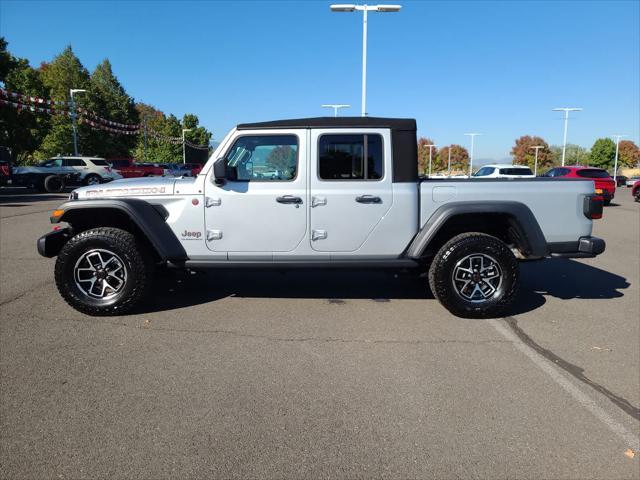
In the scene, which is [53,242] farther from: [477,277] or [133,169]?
[133,169]

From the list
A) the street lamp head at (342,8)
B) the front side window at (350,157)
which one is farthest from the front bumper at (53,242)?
the street lamp head at (342,8)

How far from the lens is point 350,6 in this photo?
1936cm

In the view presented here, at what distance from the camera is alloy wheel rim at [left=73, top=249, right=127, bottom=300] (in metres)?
4.78

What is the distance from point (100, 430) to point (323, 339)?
2.03 meters

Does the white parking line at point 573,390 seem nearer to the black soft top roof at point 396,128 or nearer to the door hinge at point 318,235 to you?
the black soft top roof at point 396,128

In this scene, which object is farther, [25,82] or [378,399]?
[25,82]

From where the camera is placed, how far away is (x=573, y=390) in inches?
132

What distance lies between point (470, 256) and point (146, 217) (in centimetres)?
336

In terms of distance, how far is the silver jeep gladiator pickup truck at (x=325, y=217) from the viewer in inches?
187

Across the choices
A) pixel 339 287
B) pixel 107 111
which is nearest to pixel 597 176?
pixel 339 287

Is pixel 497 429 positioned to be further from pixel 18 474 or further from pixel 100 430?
pixel 18 474

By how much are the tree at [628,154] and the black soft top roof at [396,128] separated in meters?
95.0

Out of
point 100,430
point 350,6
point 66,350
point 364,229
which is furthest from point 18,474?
point 350,6

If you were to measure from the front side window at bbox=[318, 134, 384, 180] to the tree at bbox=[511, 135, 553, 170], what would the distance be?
84455 millimetres
